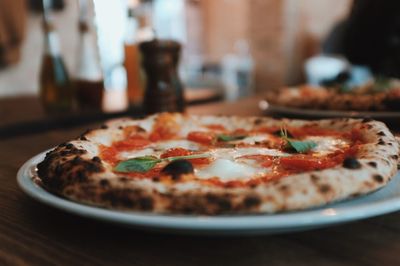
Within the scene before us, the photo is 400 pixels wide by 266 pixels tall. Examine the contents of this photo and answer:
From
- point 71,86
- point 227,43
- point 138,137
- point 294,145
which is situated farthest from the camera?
point 227,43

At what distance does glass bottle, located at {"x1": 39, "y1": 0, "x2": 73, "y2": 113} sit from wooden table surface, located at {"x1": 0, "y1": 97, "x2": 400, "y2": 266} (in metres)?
1.15

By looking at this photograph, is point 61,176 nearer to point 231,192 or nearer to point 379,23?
point 231,192

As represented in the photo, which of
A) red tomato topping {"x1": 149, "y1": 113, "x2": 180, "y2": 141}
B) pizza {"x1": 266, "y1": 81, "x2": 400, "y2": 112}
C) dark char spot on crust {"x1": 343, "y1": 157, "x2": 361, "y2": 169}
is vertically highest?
dark char spot on crust {"x1": 343, "y1": 157, "x2": 361, "y2": 169}

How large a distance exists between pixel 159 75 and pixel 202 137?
64 centimetres

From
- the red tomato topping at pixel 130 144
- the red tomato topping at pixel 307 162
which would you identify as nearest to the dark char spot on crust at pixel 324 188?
the red tomato topping at pixel 307 162

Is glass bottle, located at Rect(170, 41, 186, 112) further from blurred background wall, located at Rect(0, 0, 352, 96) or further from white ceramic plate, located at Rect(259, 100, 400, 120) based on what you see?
blurred background wall, located at Rect(0, 0, 352, 96)

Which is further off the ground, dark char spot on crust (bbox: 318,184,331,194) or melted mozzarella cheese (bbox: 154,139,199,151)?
dark char spot on crust (bbox: 318,184,331,194)

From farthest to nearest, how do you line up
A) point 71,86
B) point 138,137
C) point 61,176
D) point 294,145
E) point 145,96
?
point 71,86 → point 145,96 → point 138,137 → point 294,145 → point 61,176

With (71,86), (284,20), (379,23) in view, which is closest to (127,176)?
(71,86)

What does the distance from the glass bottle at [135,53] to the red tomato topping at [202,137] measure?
0.95 meters

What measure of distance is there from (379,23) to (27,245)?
12.7ft

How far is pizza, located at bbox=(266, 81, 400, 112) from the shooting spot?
4.28 ft

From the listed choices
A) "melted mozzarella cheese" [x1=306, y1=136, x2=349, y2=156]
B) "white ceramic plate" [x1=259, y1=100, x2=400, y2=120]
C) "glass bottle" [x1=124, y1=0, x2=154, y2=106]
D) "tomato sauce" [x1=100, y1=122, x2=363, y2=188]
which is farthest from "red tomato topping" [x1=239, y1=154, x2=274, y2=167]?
"glass bottle" [x1=124, y1=0, x2=154, y2=106]

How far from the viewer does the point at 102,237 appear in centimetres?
56
